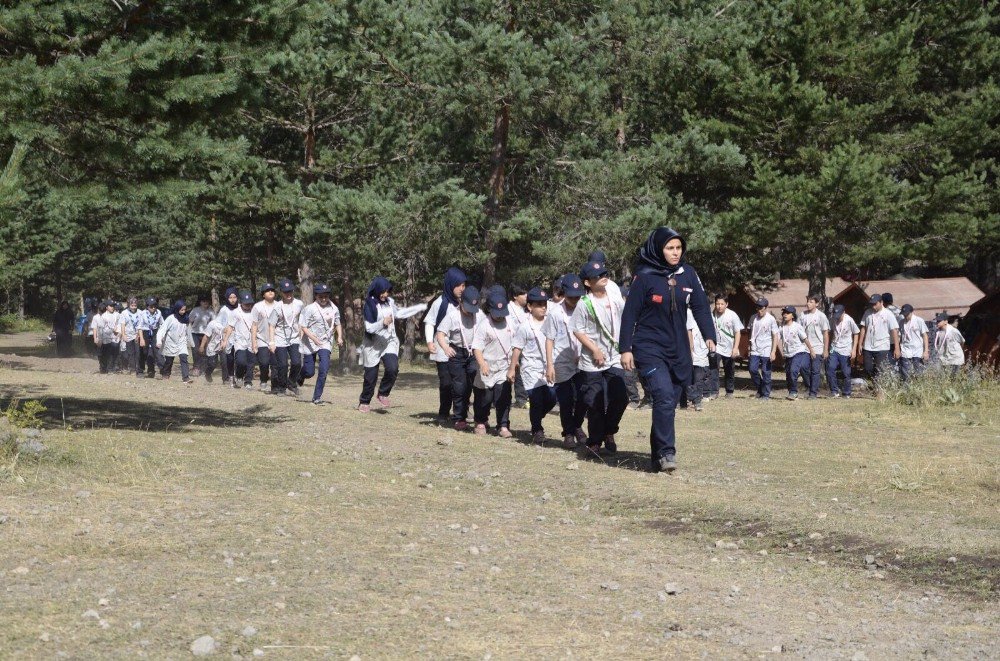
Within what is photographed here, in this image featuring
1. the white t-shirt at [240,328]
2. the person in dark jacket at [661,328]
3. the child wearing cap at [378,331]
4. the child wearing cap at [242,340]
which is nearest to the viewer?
the person in dark jacket at [661,328]

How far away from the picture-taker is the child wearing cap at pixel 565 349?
13.1m

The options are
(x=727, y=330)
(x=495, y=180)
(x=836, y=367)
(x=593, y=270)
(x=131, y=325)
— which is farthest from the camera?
(x=495, y=180)

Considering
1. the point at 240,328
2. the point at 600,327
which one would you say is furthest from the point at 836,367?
the point at 600,327

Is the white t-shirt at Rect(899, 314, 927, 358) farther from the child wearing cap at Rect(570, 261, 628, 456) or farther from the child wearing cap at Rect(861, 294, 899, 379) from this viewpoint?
the child wearing cap at Rect(570, 261, 628, 456)

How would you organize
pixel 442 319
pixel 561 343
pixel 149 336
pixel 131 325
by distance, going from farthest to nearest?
pixel 131 325 < pixel 149 336 < pixel 442 319 < pixel 561 343

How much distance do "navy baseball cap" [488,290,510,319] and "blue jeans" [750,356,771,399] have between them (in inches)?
367

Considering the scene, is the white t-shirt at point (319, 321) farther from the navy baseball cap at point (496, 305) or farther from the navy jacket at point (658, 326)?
the navy jacket at point (658, 326)

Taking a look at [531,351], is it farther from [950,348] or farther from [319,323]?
[950,348]

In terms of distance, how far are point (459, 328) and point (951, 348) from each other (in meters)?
11.4

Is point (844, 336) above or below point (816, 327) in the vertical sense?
below

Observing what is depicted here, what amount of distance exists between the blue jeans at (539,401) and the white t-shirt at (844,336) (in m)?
10.6

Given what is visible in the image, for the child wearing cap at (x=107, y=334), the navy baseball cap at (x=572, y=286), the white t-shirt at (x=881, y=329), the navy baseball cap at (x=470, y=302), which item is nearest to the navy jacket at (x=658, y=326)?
the navy baseball cap at (x=572, y=286)

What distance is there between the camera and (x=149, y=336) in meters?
27.0

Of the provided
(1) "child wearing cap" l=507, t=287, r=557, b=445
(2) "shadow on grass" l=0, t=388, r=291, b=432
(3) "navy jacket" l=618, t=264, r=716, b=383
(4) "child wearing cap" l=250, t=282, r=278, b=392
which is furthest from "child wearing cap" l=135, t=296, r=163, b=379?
(3) "navy jacket" l=618, t=264, r=716, b=383
